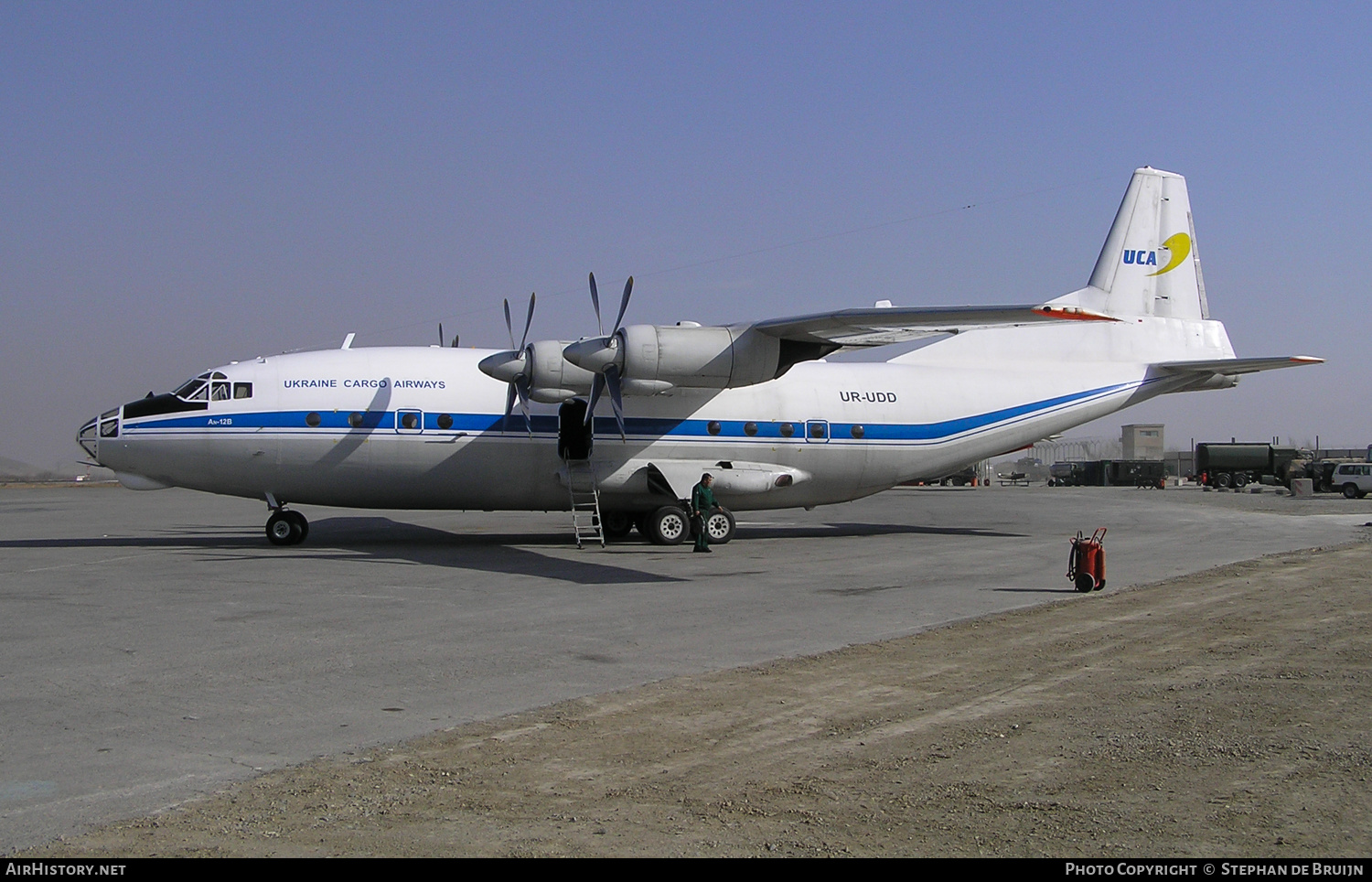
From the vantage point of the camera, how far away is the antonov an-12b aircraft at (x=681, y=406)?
20000mm

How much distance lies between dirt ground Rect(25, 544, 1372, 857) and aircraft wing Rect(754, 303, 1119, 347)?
859cm

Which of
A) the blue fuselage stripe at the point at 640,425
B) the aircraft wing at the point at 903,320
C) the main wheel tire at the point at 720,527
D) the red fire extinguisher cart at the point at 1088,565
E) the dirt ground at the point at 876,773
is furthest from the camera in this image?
the main wheel tire at the point at 720,527

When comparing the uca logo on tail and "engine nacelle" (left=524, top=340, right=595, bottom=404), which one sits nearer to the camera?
"engine nacelle" (left=524, top=340, right=595, bottom=404)

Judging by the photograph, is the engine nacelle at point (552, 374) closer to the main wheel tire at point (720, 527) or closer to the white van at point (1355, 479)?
the main wheel tire at point (720, 527)

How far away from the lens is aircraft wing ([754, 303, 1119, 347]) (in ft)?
56.9

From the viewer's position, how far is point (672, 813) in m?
5.36

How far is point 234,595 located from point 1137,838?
12.1 metres

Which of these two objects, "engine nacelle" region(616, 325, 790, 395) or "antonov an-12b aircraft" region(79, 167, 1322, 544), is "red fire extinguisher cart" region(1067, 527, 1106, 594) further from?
"engine nacelle" region(616, 325, 790, 395)

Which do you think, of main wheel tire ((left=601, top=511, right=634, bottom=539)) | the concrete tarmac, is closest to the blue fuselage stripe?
the concrete tarmac

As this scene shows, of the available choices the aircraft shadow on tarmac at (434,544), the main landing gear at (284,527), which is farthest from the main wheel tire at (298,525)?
the aircraft shadow on tarmac at (434,544)

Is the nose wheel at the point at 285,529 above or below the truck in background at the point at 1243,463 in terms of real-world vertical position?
below

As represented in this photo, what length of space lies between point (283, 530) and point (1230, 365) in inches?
870

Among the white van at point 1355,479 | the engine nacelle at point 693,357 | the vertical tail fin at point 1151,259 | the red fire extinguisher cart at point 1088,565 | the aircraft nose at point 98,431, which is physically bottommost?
the red fire extinguisher cart at point 1088,565

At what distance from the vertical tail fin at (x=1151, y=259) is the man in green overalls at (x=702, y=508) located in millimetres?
11504
